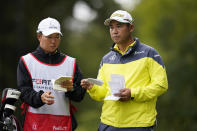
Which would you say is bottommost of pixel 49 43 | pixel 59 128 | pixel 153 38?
pixel 59 128

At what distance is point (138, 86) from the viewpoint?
4855 millimetres

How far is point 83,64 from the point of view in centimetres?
2852

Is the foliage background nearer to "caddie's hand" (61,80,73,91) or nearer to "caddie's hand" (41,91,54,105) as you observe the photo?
"caddie's hand" (61,80,73,91)

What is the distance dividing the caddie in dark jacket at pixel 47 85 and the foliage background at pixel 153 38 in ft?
27.1

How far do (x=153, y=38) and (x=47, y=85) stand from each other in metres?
17.1

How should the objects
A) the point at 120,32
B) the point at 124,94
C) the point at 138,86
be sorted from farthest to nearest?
the point at 120,32
the point at 138,86
the point at 124,94

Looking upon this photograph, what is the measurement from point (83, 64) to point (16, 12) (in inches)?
324

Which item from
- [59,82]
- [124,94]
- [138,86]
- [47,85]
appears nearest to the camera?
[124,94]

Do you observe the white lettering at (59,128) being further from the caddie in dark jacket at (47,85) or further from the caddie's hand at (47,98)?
the caddie's hand at (47,98)

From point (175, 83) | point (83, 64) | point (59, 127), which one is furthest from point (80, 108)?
point (59, 127)

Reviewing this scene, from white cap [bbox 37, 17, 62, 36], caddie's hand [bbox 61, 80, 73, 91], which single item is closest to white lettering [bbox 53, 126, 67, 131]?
caddie's hand [bbox 61, 80, 73, 91]

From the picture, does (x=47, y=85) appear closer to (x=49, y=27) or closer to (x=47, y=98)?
(x=47, y=98)

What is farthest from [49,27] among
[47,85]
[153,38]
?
[153,38]

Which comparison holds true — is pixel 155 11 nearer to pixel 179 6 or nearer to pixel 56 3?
pixel 179 6
